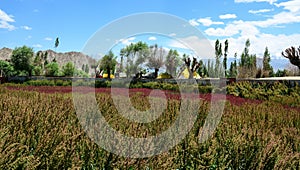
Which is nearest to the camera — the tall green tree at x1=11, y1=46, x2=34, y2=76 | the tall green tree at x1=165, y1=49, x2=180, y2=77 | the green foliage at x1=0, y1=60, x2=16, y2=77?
the tall green tree at x1=165, y1=49, x2=180, y2=77

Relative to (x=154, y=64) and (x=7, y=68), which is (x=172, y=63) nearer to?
(x=154, y=64)

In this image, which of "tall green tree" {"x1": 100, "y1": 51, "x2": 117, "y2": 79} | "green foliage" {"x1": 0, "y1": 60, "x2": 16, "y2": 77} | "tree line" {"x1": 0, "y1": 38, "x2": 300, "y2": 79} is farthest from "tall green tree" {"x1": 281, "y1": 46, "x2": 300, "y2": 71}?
"green foliage" {"x1": 0, "y1": 60, "x2": 16, "y2": 77}

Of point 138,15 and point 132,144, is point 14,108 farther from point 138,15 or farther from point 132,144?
point 138,15

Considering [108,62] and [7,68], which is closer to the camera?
[108,62]

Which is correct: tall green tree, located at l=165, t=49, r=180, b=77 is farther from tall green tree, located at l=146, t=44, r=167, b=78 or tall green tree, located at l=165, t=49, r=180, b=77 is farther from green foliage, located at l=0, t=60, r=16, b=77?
green foliage, located at l=0, t=60, r=16, b=77

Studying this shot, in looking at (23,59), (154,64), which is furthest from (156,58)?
(23,59)

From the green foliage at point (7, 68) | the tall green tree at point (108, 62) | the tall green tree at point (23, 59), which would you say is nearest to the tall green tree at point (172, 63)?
the tall green tree at point (108, 62)

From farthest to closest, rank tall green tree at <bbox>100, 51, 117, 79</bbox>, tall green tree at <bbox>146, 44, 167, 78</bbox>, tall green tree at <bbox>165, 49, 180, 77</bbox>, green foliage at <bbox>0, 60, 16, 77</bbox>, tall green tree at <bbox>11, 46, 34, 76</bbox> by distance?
green foliage at <bbox>0, 60, 16, 77</bbox> → tall green tree at <bbox>11, 46, 34, 76</bbox> → tall green tree at <bbox>100, 51, 117, 79</bbox> → tall green tree at <bbox>165, 49, 180, 77</bbox> → tall green tree at <bbox>146, 44, 167, 78</bbox>

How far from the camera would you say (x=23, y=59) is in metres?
47.3

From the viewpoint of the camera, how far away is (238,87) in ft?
48.3

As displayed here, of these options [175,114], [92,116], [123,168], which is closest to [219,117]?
[175,114]

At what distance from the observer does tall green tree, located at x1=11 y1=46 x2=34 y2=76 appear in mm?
47338

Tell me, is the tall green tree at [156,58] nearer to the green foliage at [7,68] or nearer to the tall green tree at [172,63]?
the tall green tree at [172,63]

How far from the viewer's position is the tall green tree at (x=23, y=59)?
47.3 meters
